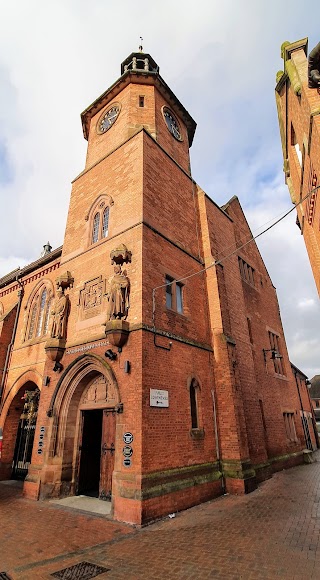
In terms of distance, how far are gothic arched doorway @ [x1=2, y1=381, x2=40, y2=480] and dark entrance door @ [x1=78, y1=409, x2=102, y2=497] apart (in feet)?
13.4

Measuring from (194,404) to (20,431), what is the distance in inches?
353

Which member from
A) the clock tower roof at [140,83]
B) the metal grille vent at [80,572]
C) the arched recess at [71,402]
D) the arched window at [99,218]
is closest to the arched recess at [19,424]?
the arched recess at [71,402]

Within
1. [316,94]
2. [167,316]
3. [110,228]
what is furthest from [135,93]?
[167,316]

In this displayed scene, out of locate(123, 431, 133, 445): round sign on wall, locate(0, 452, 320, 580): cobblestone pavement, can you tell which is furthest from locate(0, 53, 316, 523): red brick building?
locate(0, 452, 320, 580): cobblestone pavement

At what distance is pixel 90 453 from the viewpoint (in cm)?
1003

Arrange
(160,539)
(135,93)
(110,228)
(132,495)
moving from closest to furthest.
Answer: (160,539) → (132,495) → (110,228) → (135,93)

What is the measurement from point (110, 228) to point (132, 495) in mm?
8489

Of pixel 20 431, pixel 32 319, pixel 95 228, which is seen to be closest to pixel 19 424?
pixel 20 431

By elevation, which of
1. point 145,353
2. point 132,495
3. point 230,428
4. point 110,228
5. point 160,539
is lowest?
point 160,539

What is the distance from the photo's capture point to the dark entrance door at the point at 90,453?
9.70 meters

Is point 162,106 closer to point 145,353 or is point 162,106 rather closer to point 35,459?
point 145,353

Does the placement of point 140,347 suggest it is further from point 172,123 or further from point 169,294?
point 172,123

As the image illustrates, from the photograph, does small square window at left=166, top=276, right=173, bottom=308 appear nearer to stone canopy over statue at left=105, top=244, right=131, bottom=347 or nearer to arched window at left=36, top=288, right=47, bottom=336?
stone canopy over statue at left=105, top=244, right=131, bottom=347

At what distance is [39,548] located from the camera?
5.52 meters
